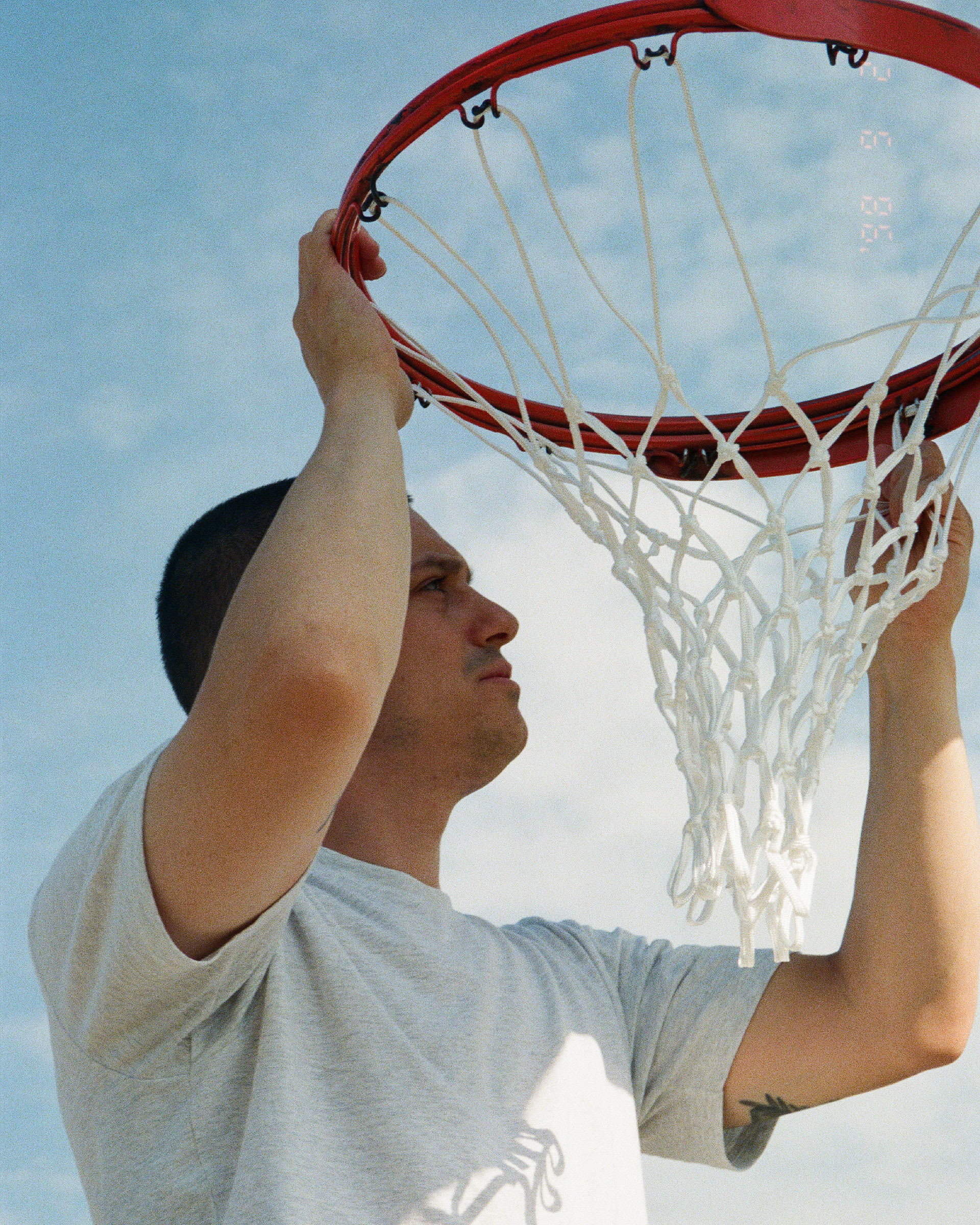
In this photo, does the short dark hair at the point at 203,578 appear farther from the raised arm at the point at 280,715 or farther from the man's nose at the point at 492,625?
the raised arm at the point at 280,715

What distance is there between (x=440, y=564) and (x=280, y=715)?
1.11 metres

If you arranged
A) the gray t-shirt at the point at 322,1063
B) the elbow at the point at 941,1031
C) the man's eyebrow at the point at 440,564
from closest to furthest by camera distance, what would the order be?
the gray t-shirt at the point at 322,1063
the elbow at the point at 941,1031
the man's eyebrow at the point at 440,564

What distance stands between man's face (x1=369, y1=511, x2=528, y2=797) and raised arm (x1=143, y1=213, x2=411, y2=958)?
0.76m

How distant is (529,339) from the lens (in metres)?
2.16

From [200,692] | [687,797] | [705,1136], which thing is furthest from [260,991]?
[705,1136]

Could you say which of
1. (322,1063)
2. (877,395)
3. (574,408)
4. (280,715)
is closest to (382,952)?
(322,1063)

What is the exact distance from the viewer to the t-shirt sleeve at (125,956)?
142cm

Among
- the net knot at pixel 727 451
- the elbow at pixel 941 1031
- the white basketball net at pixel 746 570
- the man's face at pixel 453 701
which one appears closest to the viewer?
the white basketball net at pixel 746 570

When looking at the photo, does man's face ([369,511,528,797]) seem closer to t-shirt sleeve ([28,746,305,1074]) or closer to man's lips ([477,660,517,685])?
man's lips ([477,660,517,685])

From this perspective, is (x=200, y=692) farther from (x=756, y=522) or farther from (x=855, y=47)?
(x=855, y=47)

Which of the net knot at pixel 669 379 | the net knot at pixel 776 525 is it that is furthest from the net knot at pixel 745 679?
the net knot at pixel 669 379

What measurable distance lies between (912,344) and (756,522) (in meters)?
0.39

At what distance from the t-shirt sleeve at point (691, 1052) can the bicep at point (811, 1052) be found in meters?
0.02

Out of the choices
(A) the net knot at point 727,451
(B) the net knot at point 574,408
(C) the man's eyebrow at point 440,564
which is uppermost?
(B) the net knot at point 574,408
